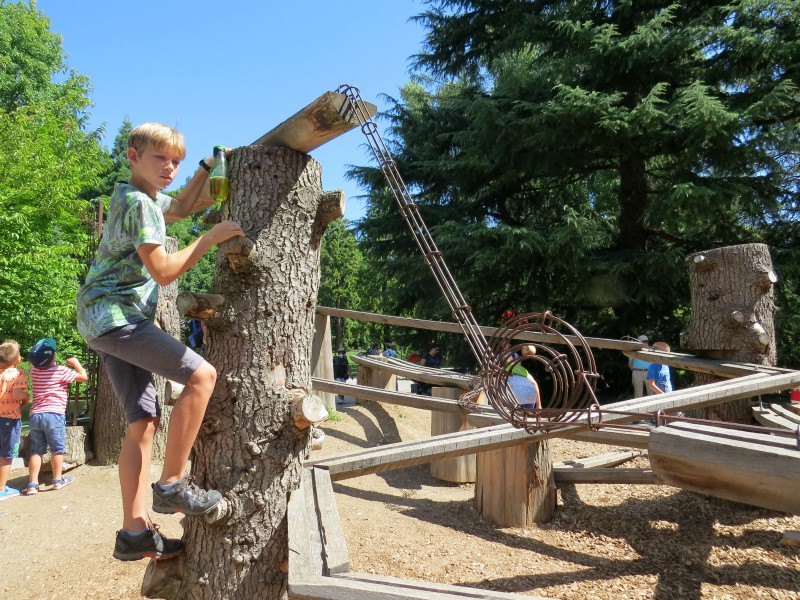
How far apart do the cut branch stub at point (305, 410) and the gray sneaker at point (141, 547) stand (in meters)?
0.73

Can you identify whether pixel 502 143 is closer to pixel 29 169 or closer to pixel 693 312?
pixel 693 312

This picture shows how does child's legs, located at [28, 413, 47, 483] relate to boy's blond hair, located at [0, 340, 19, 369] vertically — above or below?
below

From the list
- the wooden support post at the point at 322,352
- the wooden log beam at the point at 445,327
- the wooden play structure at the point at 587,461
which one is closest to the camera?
the wooden play structure at the point at 587,461

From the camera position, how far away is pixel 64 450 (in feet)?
19.1

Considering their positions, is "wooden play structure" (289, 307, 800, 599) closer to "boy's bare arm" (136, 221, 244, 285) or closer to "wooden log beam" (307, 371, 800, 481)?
"wooden log beam" (307, 371, 800, 481)

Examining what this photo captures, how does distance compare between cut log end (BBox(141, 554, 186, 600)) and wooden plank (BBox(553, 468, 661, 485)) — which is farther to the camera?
wooden plank (BBox(553, 468, 661, 485))

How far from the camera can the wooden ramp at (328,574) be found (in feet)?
5.87

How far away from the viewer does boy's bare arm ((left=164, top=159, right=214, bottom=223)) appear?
9.00 ft

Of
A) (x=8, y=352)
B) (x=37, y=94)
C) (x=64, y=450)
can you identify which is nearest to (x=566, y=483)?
(x=64, y=450)

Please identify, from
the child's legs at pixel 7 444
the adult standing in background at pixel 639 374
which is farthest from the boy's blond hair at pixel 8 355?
the adult standing in background at pixel 639 374

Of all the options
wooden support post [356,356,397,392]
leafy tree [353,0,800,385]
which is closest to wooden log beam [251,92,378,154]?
wooden support post [356,356,397,392]

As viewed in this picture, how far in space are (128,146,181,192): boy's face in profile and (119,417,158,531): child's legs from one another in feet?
3.20

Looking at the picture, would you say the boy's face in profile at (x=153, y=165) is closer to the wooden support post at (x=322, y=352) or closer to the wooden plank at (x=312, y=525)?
the wooden plank at (x=312, y=525)

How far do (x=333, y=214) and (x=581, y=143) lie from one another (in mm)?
8367
